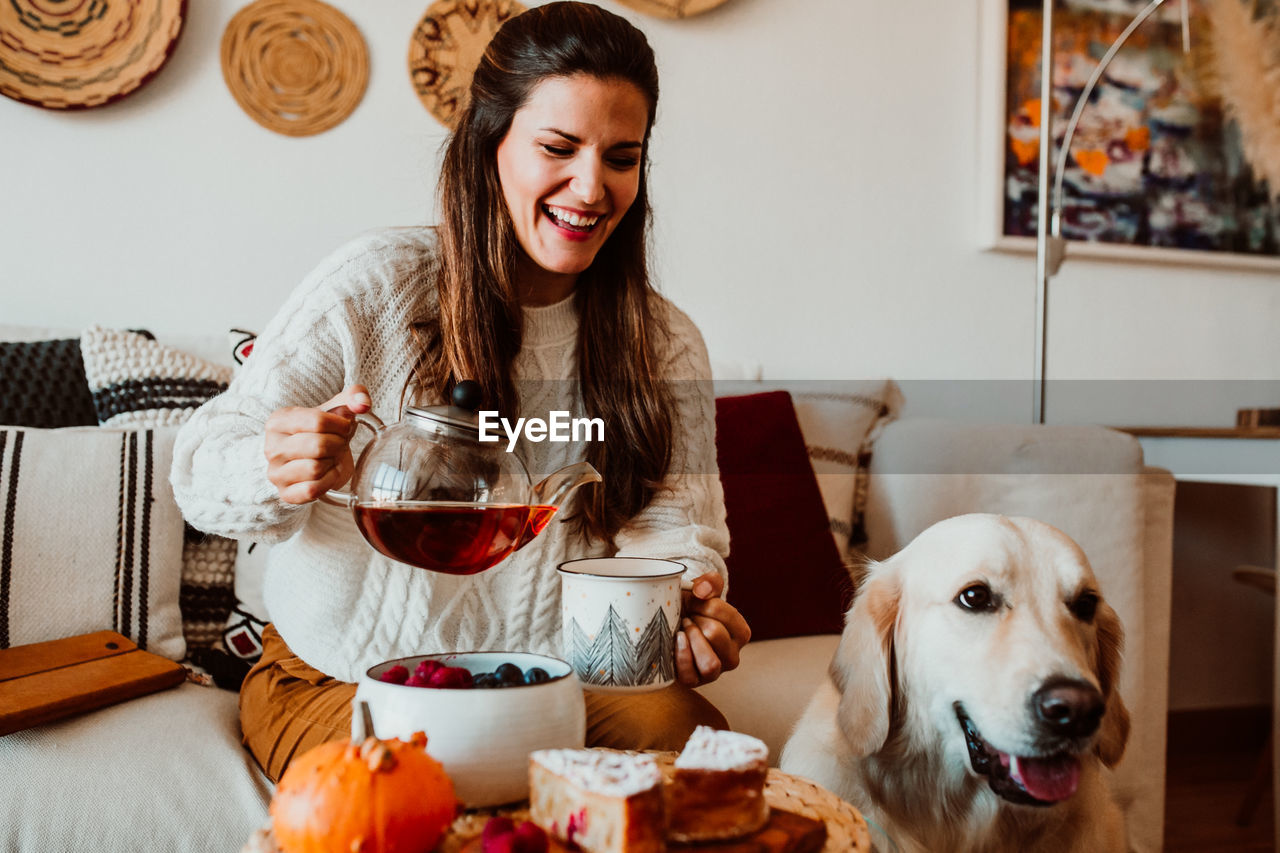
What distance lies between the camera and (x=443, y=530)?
→ 0.72 metres

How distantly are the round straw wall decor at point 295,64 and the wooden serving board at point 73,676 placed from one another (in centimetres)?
108

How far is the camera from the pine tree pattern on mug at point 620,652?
73cm

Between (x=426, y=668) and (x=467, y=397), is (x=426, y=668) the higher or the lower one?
the lower one

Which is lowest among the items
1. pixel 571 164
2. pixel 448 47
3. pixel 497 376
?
pixel 497 376

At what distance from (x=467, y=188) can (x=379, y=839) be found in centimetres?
Answer: 78

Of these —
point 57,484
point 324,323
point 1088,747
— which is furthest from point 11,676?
point 1088,747

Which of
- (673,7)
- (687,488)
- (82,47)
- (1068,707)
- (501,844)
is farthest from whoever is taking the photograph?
(673,7)

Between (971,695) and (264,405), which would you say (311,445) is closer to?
(264,405)

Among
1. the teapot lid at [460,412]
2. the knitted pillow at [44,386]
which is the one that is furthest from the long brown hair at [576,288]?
the knitted pillow at [44,386]

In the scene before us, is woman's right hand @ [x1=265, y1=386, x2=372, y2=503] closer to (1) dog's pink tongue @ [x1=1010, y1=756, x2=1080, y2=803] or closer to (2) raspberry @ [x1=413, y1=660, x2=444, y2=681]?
(2) raspberry @ [x1=413, y1=660, x2=444, y2=681]

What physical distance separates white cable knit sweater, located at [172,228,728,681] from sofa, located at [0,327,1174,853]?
19 cm

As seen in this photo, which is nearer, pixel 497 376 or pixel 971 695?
pixel 971 695

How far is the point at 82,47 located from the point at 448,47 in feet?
2.20

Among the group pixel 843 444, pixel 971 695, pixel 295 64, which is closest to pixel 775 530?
pixel 843 444
